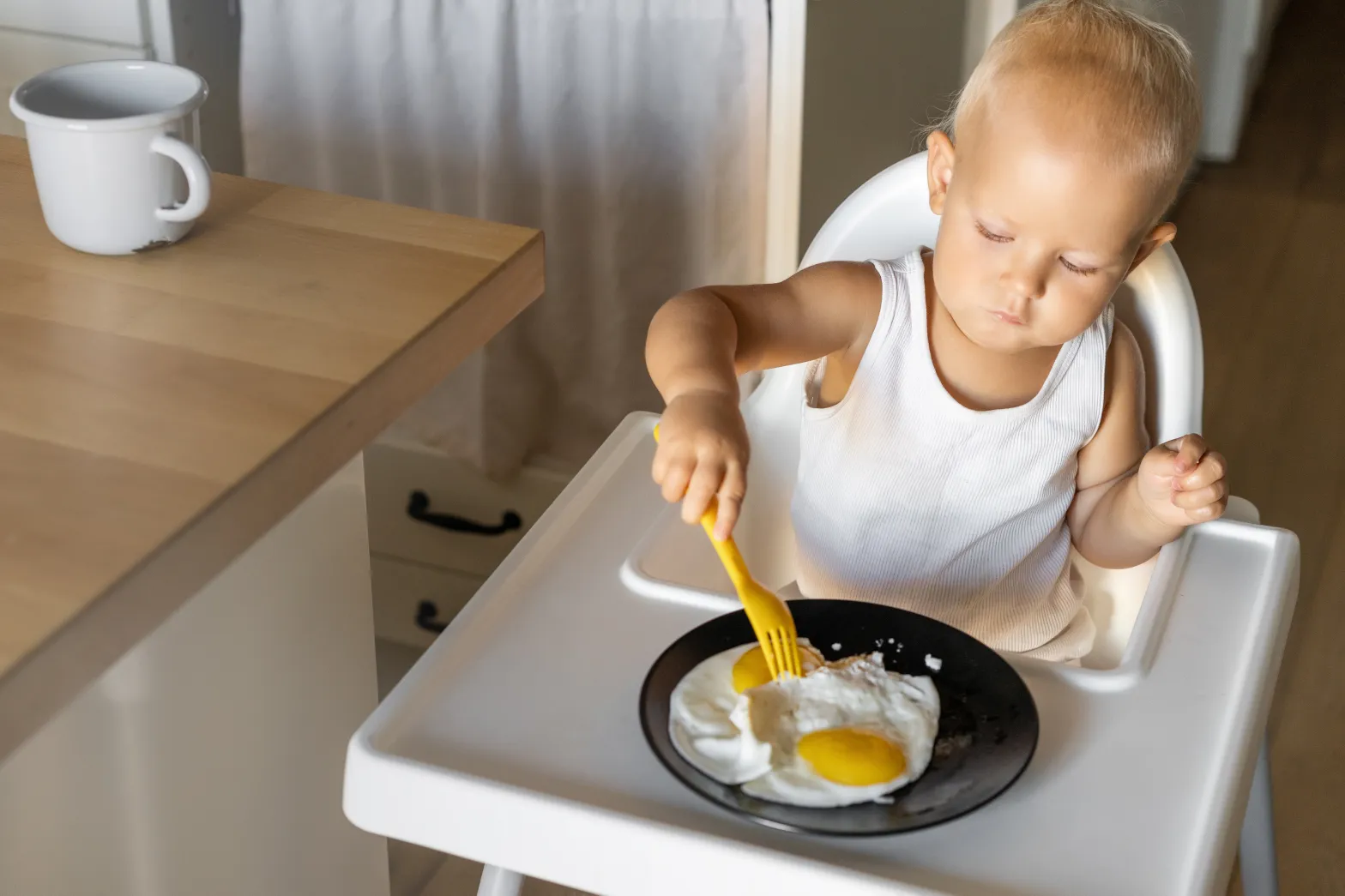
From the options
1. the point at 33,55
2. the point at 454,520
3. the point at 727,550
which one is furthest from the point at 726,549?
the point at 33,55

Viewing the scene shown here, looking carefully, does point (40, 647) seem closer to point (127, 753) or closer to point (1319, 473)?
point (127, 753)

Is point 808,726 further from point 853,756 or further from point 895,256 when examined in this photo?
point 895,256

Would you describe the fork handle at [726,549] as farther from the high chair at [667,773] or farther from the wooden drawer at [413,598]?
the wooden drawer at [413,598]

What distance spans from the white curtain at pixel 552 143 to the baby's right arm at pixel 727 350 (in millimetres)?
548

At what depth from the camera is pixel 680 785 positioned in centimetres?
69

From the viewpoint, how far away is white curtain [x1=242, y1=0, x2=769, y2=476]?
1498mm

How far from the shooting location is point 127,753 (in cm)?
89

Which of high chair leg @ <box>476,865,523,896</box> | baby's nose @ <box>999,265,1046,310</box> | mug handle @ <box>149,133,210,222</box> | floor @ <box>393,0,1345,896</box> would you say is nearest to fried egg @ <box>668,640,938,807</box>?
high chair leg @ <box>476,865,523,896</box>

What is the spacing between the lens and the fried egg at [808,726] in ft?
2.20

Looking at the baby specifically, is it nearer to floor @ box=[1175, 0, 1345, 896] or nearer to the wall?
the wall

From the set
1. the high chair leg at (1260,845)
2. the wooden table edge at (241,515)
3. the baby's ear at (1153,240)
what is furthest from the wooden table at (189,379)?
the high chair leg at (1260,845)

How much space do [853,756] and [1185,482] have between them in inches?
12.9

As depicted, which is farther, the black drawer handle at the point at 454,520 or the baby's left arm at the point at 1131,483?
the black drawer handle at the point at 454,520

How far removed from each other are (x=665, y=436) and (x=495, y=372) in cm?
99
